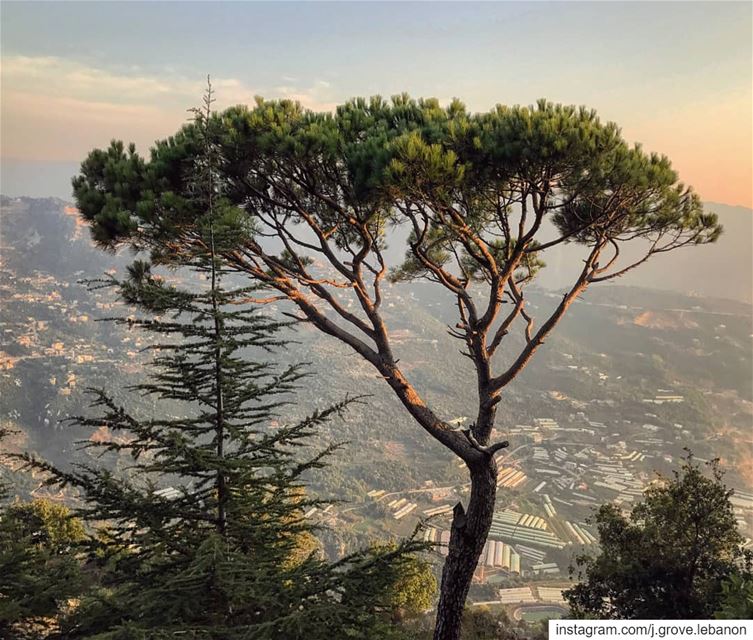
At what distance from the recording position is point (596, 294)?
84.4 m

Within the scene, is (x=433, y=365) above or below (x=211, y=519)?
below

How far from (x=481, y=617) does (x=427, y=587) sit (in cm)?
183

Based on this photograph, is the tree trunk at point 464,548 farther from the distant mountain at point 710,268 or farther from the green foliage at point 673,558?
the distant mountain at point 710,268

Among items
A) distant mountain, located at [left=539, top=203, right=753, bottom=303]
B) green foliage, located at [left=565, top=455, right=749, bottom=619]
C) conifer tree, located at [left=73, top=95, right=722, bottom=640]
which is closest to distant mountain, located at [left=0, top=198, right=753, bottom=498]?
→ distant mountain, located at [left=539, top=203, right=753, bottom=303]

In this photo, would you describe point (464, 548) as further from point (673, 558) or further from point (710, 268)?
point (710, 268)

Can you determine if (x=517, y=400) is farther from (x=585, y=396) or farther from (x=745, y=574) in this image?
(x=745, y=574)

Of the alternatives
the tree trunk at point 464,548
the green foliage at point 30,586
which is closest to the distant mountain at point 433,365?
the green foliage at point 30,586

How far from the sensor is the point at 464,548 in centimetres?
466

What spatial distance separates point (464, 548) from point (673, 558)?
443cm

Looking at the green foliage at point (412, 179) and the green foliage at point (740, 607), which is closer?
the green foliage at point (740, 607)

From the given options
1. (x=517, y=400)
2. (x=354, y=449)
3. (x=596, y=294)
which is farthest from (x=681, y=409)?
(x=596, y=294)

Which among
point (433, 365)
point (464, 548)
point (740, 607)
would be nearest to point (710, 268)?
point (433, 365)

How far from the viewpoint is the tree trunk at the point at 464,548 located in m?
4.60

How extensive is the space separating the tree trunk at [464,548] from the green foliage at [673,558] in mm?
3927
